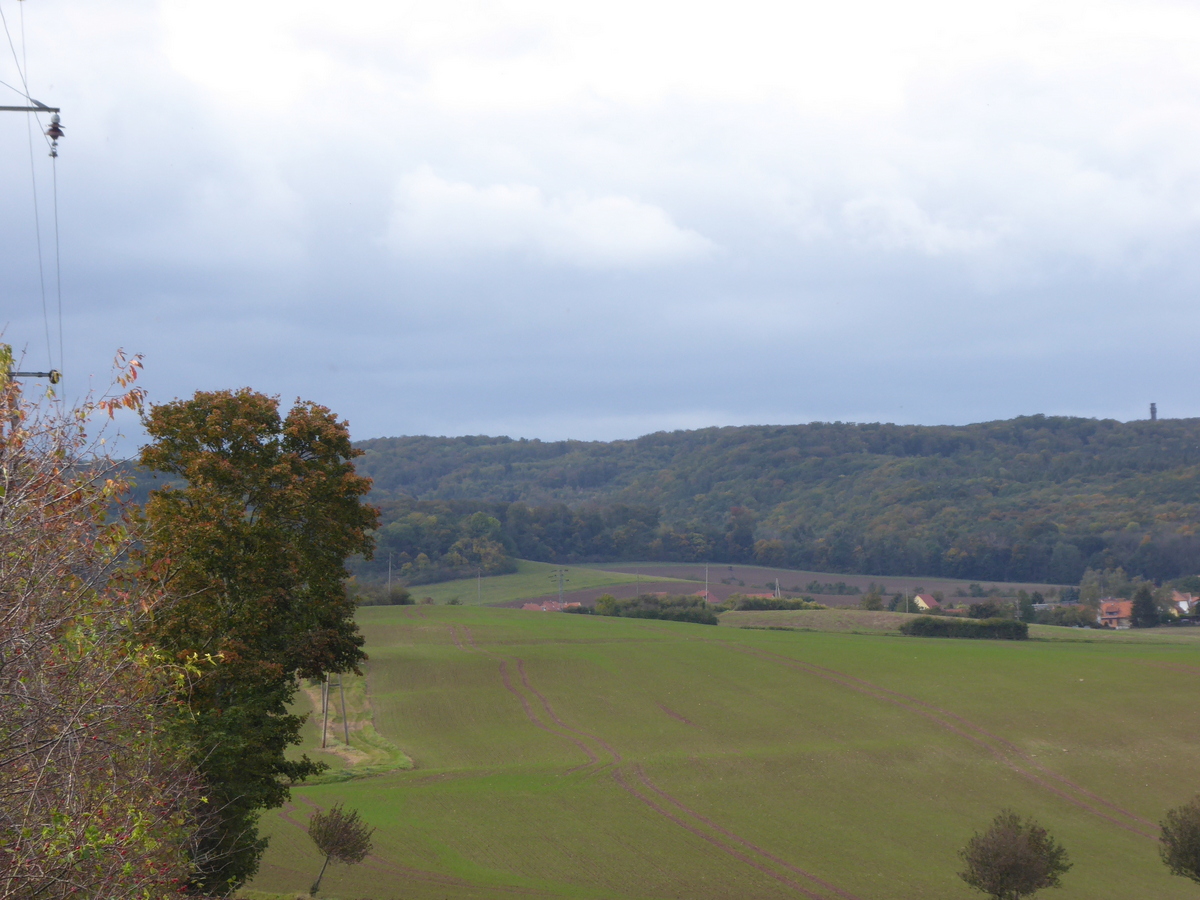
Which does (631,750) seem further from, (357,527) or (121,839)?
(121,839)

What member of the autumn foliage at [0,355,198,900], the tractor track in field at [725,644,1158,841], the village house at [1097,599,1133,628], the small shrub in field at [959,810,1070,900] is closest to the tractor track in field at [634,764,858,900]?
the small shrub in field at [959,810,1070,900]

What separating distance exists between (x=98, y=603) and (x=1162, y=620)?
122 metres

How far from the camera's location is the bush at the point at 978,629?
8588 cm

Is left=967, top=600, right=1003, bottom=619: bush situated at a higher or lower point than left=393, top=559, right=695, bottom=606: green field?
lower

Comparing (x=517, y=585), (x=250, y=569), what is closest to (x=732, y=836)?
(x=250, y=569)

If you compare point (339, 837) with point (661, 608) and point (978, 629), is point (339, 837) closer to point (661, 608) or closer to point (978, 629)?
point (978, 629)

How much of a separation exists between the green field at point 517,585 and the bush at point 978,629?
51489 millimetres

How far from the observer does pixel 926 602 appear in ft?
409

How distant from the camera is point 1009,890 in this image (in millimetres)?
27781

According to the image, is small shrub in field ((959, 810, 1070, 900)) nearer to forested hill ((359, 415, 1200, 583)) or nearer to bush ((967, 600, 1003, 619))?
bush ((967, 600, 1003, 619))

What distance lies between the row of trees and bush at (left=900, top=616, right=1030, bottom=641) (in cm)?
7330

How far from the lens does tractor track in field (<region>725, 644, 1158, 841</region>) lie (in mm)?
39344

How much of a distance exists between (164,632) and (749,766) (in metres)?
30.3

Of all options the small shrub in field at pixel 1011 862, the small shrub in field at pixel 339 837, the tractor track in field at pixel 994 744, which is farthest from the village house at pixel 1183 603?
the small shrub in field at pixel 339 837
